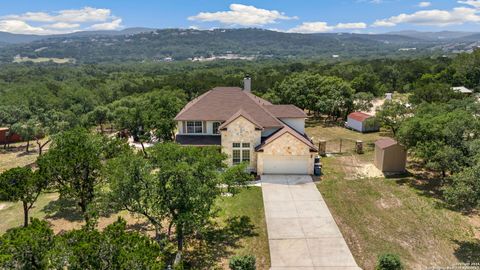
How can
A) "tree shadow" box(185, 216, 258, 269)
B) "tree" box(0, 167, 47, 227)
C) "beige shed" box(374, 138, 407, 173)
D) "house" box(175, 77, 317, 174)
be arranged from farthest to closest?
1. "beige shed" box(374, 138, 407, 173)
2. "house" box(175, 77, 317, 174)
3. "tree" box(0, 167, 47, 227)
4. "tree shadow" box(185, 216, 258, 269)

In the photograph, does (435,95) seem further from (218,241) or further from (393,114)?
(218,241)

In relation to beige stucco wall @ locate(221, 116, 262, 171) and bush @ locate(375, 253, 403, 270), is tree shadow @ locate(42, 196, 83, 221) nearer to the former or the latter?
beige stucco wall @ locate(221, 116, 262, 171)

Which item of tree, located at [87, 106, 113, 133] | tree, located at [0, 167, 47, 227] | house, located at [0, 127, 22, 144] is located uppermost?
tree, located at [0, 167, 47, 227]

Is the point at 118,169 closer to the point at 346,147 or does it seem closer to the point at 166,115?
the point at 166,115

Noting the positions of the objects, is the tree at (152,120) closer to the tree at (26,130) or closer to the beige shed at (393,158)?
the tree at (26,130)

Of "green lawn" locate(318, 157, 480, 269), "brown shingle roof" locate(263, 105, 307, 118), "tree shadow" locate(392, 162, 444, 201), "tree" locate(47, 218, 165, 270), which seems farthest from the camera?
"brown shingle roof" locate(263, 105, 307, 118)

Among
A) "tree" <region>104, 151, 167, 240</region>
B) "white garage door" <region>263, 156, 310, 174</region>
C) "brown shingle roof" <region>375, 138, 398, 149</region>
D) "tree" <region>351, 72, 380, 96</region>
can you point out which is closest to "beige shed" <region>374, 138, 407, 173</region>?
"brown shingle roof" <region>375, 138, 398, 149</region>

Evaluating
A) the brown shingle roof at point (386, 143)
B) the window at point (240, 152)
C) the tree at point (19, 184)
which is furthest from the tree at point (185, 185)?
the brown shingle roof at point (386, 143)
